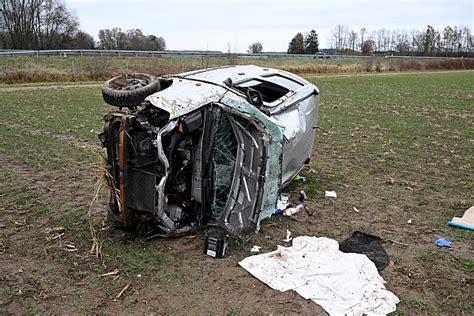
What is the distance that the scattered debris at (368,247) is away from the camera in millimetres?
4273

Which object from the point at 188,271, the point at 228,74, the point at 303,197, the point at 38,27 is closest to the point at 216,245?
the point at 188,271

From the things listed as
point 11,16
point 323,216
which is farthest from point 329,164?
point 11,16

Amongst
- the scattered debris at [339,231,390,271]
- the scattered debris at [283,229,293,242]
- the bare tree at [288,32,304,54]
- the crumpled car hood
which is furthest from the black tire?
the bare tree at [288,32,304,54]

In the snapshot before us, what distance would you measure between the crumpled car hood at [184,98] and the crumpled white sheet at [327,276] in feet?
5.42

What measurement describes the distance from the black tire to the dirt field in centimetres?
86

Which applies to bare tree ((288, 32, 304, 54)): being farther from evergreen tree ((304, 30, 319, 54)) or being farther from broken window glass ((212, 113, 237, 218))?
broken window glass ((212, 113, 237, 218))

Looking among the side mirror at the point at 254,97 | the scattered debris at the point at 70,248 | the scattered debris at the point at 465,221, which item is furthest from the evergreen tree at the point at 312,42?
the scattered debris at the point at 70,248

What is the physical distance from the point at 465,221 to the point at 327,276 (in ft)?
7.64

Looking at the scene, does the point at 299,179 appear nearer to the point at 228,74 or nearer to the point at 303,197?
the point at 303,197

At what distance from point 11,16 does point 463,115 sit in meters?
45.7

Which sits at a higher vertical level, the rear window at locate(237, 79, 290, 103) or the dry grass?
the dry grass

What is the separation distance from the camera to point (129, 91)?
4.54 metres

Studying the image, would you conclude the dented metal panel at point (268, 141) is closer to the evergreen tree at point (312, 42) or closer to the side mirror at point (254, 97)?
the side mirror at point (254, 97)

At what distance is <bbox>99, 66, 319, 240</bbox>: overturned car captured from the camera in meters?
4.21
